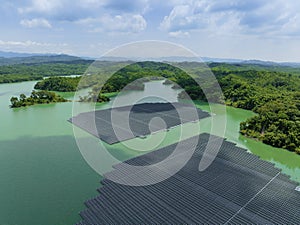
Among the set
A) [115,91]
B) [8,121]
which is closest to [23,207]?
[8,121]

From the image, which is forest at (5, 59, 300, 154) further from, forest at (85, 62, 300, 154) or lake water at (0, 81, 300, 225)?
lake water at (0, 81, 300, 225)

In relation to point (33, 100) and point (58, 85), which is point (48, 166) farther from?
point (58, 85)

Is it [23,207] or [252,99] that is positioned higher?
[252,99]

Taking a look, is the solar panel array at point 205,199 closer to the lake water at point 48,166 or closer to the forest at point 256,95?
the lake water at point 48,166

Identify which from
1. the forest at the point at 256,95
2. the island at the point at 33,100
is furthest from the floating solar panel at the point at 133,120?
the island at the point at 33,100

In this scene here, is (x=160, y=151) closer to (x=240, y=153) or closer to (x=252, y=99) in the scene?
(x=240, y=153)

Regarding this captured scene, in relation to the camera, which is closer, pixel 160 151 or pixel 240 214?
pixel 240 214
